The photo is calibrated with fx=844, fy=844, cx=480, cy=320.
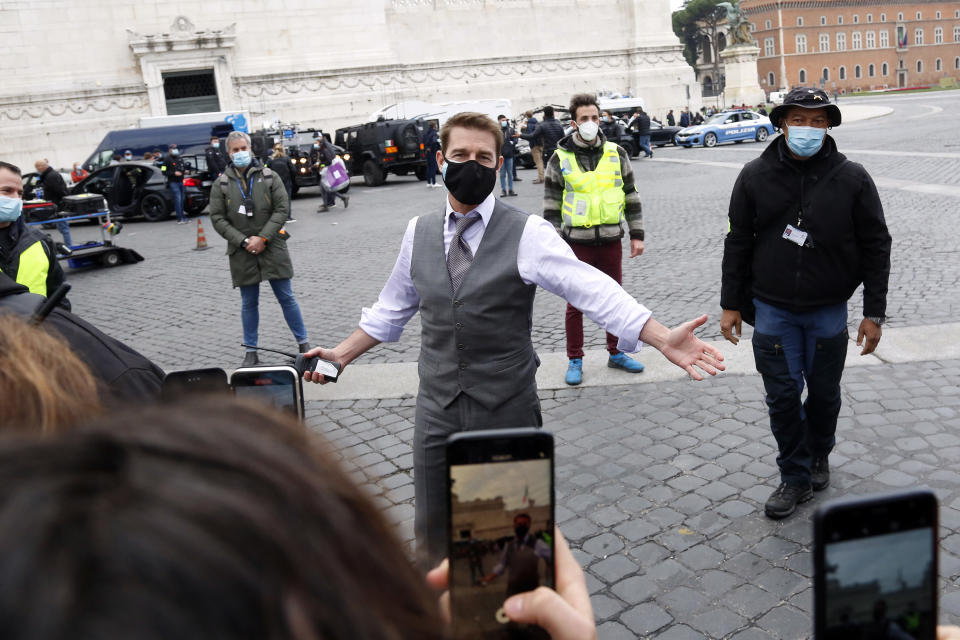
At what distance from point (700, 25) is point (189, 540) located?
10193 centimetres

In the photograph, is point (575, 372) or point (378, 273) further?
point (378, 273)

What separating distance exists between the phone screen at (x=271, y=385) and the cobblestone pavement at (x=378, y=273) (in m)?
4.87

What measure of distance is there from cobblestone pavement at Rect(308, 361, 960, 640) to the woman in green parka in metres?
1.59

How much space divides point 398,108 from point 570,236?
26937 mm

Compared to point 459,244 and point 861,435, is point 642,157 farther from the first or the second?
point 459,244

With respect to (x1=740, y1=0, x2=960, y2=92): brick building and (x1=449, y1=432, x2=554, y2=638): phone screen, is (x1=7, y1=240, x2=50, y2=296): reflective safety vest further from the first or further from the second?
(x1=740, y1=0, x2=960, y2=92): brick building

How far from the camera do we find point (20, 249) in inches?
161

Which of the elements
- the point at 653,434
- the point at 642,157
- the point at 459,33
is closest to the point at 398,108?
the point at 642,157

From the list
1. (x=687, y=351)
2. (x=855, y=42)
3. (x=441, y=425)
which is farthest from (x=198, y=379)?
(x=855, y=42)

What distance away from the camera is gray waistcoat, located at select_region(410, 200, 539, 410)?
2838mm

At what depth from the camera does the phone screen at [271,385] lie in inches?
82.0

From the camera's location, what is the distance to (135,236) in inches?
679

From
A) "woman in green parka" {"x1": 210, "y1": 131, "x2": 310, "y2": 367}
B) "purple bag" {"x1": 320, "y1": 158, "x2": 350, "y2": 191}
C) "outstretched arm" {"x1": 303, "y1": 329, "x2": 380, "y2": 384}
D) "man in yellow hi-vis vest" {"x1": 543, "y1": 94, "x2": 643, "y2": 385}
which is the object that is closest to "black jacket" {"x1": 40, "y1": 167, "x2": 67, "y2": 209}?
"purple bag" {"x1": 320, "y1": 158, "x2": 350, "y2": 191}

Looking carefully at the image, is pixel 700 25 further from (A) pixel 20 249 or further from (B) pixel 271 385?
(B) pixel 271 385
